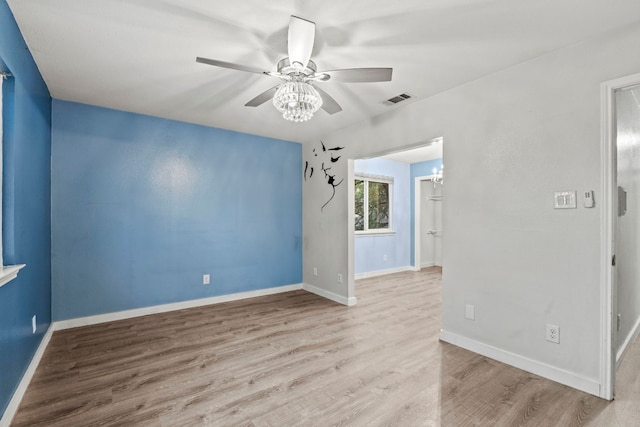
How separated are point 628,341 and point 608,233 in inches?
65.2

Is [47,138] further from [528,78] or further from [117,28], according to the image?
[528,78]

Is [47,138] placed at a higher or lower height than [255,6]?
lower

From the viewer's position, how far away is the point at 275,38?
2088 mm

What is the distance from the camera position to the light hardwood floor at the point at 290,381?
6.10 ft

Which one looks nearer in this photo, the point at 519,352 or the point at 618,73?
the point at 618,73

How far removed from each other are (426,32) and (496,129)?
42.6 inches

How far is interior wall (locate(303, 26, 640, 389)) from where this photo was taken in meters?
2.10

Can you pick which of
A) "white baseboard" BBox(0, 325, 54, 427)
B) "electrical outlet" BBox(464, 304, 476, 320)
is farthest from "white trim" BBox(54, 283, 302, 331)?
"electrical outlet" BBox(464, 304, 476, 320)

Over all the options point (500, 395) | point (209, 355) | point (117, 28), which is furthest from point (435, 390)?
point (117, 28)

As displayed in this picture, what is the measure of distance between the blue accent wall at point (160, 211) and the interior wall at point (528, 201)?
255 cm

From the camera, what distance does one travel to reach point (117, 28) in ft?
6.51

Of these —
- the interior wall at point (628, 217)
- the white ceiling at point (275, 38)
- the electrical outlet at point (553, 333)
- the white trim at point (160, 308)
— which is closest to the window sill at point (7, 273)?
the white ceiling at point (275, 38)


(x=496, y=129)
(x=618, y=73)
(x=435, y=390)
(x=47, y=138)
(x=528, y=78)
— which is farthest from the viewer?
(x=47, y=138)

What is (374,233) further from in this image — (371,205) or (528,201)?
(528,201)
